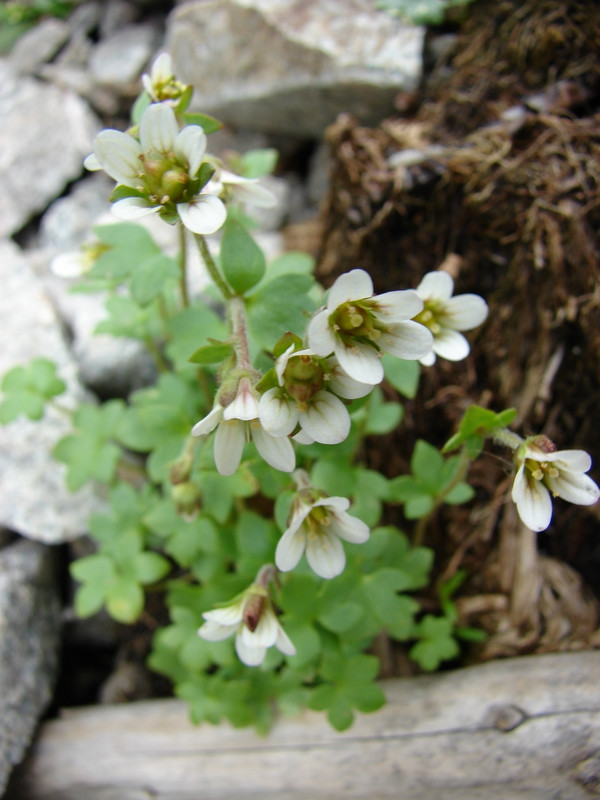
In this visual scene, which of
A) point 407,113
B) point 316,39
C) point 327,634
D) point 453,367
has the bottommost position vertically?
point 327,634

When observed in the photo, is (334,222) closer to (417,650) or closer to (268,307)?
(268,307)

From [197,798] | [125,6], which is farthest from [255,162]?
[125,6]

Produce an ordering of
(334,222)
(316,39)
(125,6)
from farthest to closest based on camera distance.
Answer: (125,6)
(316,39)
(334,222)

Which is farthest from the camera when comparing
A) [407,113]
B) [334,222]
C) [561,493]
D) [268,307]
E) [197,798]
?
[407,113]

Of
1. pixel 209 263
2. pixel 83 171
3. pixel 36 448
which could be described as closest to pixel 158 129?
pixel 209 263

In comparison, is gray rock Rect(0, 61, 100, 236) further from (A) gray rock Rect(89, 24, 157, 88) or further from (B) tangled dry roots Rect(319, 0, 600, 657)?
(B) tangled dry roots Rect(319, 0, 600, 657)

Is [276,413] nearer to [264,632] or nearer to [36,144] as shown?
[264,632]
